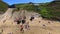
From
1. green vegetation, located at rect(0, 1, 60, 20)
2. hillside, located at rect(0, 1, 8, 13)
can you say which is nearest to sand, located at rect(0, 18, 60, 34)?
green vegetation, located at rect(0, 1, 60, 20)

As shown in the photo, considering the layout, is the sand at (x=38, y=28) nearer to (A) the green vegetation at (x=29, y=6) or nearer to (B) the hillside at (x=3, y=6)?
(A) the green vegetation at (x=29, y=6)

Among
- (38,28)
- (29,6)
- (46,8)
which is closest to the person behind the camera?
(46,8)

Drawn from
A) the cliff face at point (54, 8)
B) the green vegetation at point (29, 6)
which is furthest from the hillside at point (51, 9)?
the green vegetation at point (29, 6)

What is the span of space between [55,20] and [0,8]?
2.50 ft

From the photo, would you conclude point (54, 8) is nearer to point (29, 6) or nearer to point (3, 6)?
point (29, 6)

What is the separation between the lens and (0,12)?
339 centimetres

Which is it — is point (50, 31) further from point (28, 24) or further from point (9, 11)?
point (9, 11)

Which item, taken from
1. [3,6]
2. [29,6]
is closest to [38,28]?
[29,6]

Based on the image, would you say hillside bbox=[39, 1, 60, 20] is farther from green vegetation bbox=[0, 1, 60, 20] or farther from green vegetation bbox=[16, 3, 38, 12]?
green vegetation bbox=[16, 3, 38, 12]

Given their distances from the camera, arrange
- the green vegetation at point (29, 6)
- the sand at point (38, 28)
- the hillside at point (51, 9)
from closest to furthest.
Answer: the hillside at point (51, 9) → the green vegetation at point (29, 6) → the sand at point (38, 28)

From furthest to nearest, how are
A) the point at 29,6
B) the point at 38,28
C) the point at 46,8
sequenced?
the point at 38,28, the point at 29,6, the point at 46,8

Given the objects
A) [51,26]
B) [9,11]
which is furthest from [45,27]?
[9,11]

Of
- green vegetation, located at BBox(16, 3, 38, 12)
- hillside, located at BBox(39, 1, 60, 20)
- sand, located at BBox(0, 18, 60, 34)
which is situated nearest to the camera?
hillside, located at BBox(39, 1, 60, 20)

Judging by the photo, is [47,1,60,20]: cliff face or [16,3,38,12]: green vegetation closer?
[47,1,60,20]: cliff face
